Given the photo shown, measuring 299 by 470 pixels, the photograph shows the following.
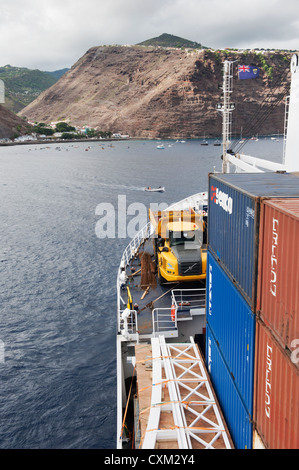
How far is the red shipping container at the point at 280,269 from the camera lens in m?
7.36

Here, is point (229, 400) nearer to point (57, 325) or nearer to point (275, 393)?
point (275, 393)

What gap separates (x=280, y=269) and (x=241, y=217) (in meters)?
2.86

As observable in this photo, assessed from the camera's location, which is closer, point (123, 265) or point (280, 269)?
point (280, 269)

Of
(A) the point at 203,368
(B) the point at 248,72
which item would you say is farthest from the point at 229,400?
(B) the point at 248,72

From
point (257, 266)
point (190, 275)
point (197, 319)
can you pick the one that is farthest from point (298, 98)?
point (257, 266)

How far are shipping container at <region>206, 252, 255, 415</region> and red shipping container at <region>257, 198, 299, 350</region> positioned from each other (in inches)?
40.3

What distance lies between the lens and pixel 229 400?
11.5 meters

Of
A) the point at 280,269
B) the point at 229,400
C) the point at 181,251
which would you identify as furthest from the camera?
the point at 181,251

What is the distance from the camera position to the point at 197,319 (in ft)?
60.4

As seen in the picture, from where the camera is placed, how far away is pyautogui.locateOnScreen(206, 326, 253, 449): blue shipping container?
33.1ft

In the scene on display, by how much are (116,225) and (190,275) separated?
36797mm

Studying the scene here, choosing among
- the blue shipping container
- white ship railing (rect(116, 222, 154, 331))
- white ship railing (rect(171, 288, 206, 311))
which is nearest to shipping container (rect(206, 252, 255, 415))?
the blue shipping container

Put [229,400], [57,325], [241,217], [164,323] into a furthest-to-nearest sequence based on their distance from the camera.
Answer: [57,325]
[164,323]
[229,400]
[241,217]
